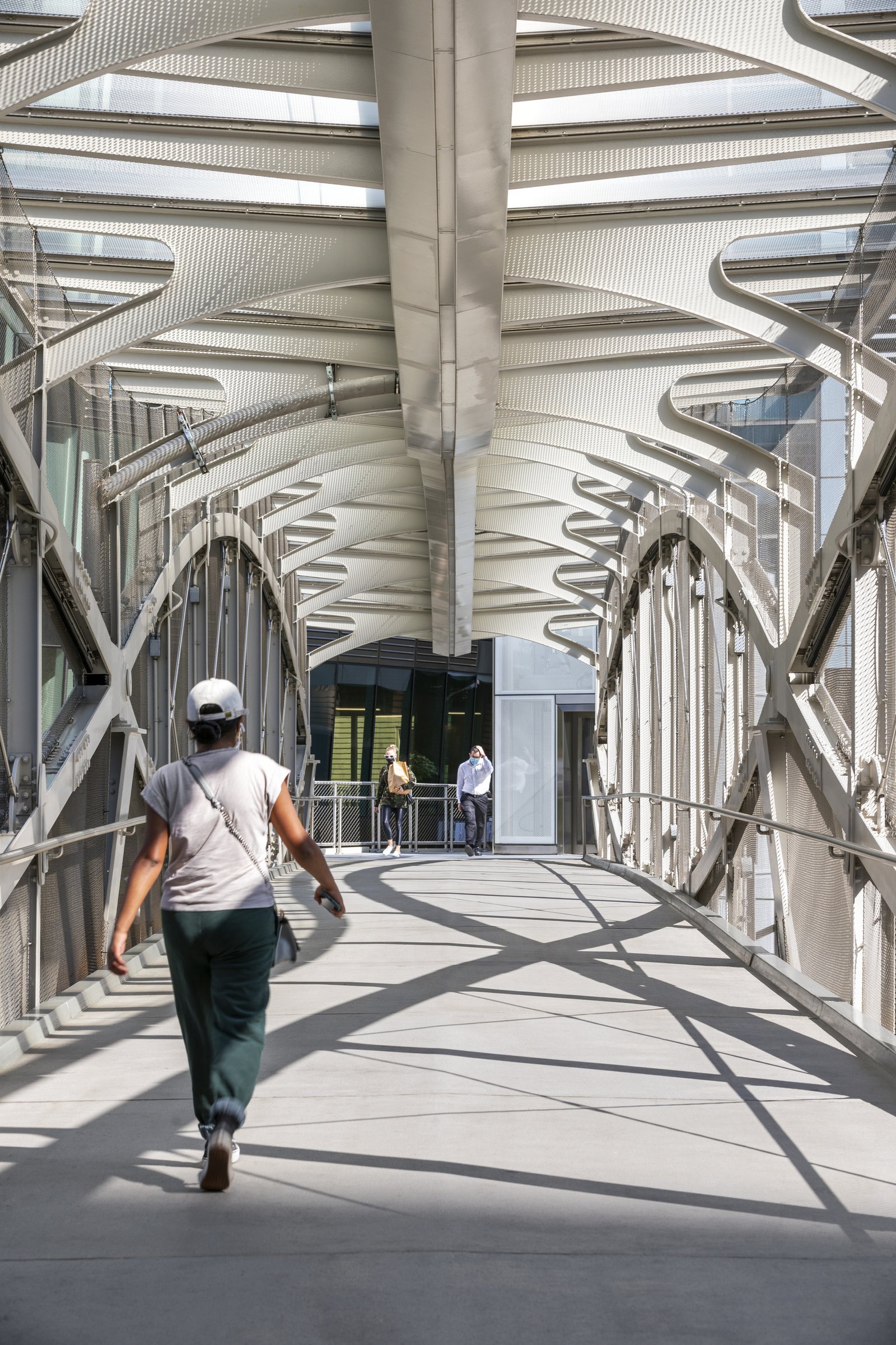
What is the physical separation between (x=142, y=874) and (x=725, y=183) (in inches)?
239

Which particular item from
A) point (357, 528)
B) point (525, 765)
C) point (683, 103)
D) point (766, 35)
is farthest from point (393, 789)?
point (525, 765)

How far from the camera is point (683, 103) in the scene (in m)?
7.38

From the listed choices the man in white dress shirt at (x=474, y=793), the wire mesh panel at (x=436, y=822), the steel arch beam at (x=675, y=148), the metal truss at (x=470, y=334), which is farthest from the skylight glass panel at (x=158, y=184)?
the wire mesh panel at (x=436, y=822)

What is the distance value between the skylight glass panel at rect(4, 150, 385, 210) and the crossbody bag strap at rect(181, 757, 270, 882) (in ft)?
17.4

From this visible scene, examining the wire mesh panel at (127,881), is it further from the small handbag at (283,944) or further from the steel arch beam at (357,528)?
the steel arch beam at (357,528)

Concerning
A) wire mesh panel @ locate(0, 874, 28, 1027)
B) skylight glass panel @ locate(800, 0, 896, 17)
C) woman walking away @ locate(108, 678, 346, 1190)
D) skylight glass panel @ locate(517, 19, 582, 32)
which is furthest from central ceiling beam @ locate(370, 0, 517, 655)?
wire mesh panel @ locate(0, 874, 28, 1027)

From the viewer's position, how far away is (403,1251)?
323 centimetres

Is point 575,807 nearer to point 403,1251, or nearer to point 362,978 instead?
point 362,978

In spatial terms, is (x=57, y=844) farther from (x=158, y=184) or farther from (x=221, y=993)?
(x=158, y=184)

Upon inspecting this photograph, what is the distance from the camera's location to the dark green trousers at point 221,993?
3.71 metres

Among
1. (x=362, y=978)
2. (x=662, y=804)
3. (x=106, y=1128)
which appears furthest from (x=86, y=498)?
(x=662, y=804)

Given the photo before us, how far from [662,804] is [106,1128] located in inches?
433

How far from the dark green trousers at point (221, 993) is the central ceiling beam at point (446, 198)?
10.4 feet

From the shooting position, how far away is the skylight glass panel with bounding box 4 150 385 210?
27.3 feet
